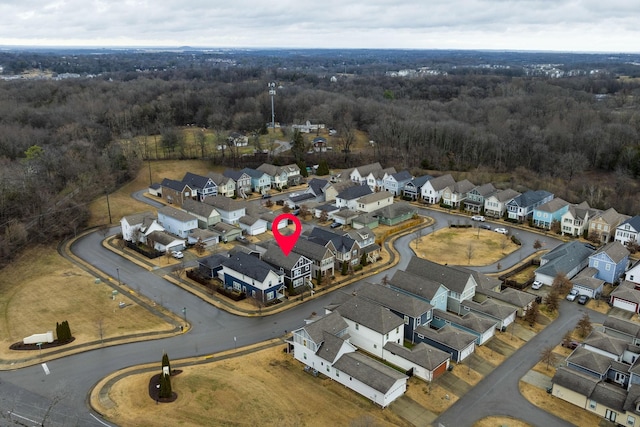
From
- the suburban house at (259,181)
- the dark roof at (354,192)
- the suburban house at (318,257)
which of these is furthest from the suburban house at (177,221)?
the dark roof at (354,192)

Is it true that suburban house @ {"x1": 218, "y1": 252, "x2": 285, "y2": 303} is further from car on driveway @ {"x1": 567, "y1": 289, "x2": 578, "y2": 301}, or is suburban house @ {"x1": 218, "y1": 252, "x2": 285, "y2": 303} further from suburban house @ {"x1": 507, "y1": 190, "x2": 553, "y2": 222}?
suburban house @ {"x1": 507, "y1": 190, "x2": 553, "y2": 222}

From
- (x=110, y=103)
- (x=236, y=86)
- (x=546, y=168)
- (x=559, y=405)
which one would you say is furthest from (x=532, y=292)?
(x=236, y=86)

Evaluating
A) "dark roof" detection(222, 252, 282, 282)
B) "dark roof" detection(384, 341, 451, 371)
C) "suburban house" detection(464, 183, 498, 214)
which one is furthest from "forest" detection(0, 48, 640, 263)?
"dark roof" detection(384, 341, 451, 371)

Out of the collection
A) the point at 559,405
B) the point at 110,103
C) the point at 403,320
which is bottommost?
the point at 559,405

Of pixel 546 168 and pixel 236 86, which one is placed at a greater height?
pixel 236 86

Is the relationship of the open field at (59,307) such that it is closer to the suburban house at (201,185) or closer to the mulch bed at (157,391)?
the mulch bed at (157,391)

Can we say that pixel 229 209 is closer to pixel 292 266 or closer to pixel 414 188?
pixel 292 266

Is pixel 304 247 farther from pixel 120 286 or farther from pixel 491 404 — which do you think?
pixel 491 404
